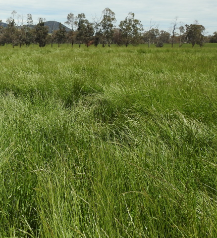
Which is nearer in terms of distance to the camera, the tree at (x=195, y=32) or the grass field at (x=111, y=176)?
the grass field at (x=111, y=176)

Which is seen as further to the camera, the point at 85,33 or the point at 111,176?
the point at 85,33

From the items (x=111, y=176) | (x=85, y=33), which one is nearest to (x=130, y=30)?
(x=85, y=33)

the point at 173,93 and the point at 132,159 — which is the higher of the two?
the point at 173,93

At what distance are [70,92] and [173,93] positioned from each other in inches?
72.7

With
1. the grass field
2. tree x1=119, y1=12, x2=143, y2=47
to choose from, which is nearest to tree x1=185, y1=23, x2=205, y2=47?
tree x1=119, y1=12, x2=143, y2=47

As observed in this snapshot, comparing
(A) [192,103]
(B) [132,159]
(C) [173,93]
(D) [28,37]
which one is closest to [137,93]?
(C) [173,93]

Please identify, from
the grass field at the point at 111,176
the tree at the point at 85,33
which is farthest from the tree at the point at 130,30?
the grass field at the point at 111,176

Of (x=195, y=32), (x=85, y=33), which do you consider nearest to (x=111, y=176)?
(x=85, y=33)

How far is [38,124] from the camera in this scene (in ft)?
6.75

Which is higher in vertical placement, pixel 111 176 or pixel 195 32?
pixel 195 32

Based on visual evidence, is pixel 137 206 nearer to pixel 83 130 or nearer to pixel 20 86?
pixel 83 130

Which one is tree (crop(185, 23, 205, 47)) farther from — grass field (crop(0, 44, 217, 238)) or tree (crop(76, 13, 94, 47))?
grass field (crop(0, 44, 217, 238))

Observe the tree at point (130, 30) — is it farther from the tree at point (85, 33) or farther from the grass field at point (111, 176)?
the grass field at point (111, 176)

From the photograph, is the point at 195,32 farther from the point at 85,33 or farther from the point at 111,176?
the point at 111,176
